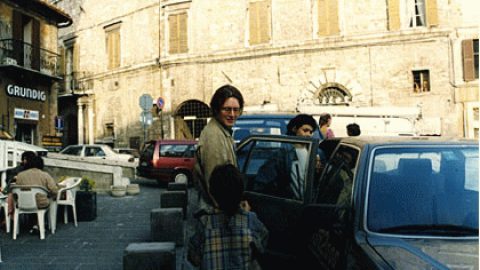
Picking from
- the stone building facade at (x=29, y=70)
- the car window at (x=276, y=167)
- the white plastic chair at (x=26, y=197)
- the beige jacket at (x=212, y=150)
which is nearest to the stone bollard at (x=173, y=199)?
the white plastic chair at (x=26, y=197)

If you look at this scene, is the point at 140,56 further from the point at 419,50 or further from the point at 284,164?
the point at 284,164

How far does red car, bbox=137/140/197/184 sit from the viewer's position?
14.6 meters

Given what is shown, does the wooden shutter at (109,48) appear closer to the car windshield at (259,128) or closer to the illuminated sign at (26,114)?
the illuminated sign at (26,114)

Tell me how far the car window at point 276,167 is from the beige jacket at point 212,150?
87 centimetres

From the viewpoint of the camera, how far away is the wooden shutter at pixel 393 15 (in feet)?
63.8

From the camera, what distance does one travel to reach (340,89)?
806 inches

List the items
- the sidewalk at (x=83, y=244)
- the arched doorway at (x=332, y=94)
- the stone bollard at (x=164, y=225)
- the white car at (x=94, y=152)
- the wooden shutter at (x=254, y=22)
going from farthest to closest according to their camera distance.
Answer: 1. the wooden shutter at (x=254, y=22)
2. the arched doorway at (x=332, y=94)
3. the white car at (x=94, y=152)
4. the stone bollard at (x=164, y=225)
5. the sidewalk at (x=83, y=244)

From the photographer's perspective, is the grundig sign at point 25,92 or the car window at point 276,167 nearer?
the car window at point 276,167

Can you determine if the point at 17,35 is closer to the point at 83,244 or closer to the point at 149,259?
the point at 83,244

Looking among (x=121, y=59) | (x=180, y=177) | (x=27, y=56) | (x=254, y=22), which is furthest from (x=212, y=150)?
(x=121, y=59)

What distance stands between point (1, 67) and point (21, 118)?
7.63ft

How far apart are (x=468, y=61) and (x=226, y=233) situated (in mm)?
18944

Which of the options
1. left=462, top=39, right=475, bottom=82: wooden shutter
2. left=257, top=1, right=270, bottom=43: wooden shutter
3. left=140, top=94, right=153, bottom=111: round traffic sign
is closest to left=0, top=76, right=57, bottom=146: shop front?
left=140, top=94, right=153, bottom=111: round traffic sign

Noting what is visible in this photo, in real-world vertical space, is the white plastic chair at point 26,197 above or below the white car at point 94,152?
below
